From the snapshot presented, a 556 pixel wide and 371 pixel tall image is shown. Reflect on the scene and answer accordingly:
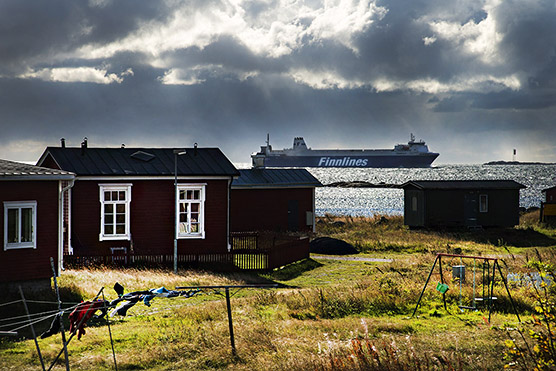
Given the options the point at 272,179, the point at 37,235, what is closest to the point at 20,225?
the point at 37,235

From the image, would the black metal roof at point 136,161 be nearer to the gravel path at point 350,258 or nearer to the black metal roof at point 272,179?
the gravel path at point 350,258

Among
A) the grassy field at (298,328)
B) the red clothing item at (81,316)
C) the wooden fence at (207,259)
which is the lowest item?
the grassy field at (298,328)

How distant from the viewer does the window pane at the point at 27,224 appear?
63.9ft

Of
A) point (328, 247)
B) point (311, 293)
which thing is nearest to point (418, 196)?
point (328, 247)

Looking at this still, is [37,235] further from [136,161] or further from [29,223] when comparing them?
[136,161]

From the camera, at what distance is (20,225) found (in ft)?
63.4

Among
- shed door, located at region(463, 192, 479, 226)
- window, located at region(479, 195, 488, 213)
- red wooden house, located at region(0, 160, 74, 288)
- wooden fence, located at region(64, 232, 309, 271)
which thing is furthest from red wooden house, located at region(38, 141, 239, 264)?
window, located at region(479, 195, 488, 213)

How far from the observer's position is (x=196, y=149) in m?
29.5

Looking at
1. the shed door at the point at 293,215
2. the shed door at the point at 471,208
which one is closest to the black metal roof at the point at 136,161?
the shed door at the point at 293,215

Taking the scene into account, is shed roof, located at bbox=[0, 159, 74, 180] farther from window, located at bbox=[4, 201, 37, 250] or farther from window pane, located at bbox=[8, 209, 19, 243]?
window pane, located at bbox=[8, 209, 19, 243]

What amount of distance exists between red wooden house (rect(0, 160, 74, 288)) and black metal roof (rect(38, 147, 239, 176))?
6388mm

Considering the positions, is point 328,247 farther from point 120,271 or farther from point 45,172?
point 45,172

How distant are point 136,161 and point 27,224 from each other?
8924 millimetres

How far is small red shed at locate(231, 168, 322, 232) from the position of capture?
42031 millimetres
